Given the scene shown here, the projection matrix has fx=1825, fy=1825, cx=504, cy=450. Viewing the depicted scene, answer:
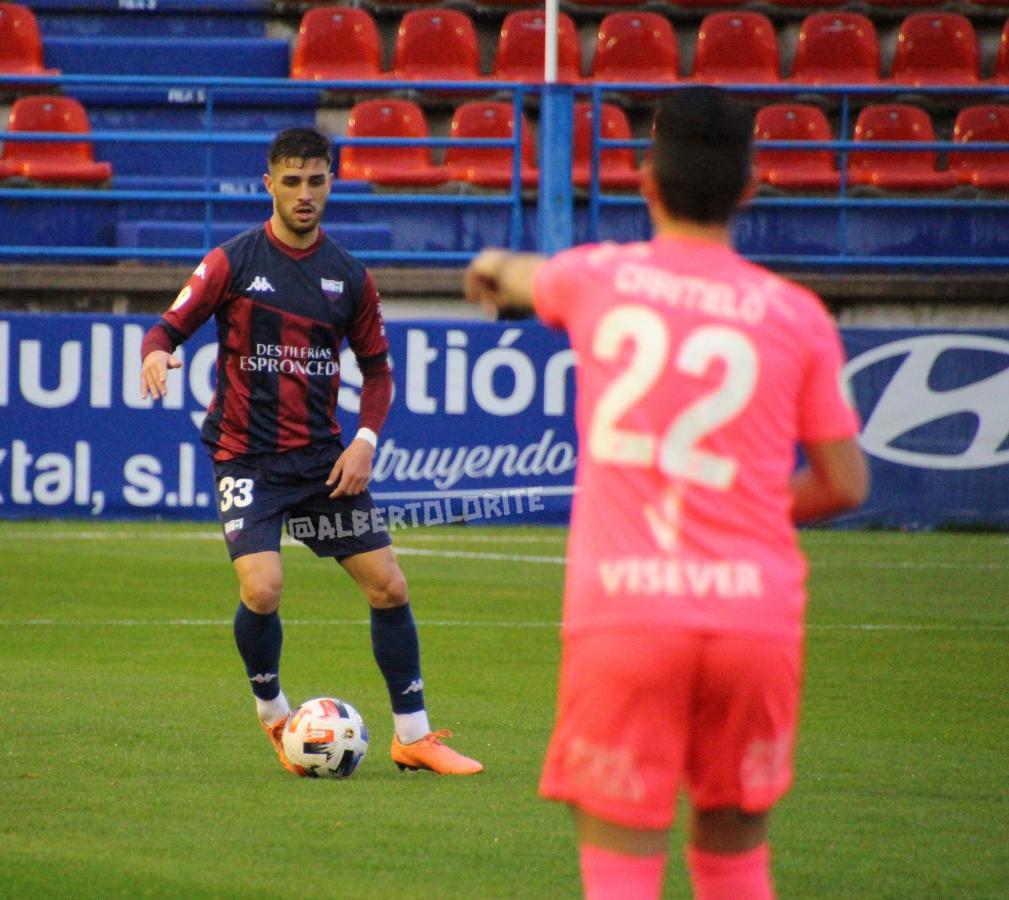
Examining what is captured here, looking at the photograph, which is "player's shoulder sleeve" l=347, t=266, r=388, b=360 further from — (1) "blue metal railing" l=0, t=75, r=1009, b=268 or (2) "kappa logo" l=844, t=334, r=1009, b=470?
(2) "kappa logo" l=844, t=334, r=1009, b=470

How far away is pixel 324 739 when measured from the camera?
577 cm

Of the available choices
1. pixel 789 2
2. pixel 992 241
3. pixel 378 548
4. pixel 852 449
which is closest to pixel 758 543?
pixel 852 449

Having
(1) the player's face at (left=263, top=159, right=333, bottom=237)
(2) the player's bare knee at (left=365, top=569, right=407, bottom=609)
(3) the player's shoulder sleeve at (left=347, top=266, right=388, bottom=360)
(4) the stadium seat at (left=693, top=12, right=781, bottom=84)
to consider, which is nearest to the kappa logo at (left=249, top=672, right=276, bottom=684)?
(2) the player's bare knee at (left=365, top=569, right=407, bottom=609)

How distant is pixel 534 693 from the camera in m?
7.43

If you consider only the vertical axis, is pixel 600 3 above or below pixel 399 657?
above

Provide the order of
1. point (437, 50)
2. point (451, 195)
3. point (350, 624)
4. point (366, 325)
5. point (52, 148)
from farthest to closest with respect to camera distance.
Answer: point (437, 50) < point (52, 148) < point (451, 195) < point (350, 624) < point (366, 325)

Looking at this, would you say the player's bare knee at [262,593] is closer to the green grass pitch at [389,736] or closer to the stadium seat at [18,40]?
the green grass pitch at [389,736]

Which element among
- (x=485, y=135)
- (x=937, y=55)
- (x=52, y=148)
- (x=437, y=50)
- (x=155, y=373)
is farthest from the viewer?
(x=937, y=55)

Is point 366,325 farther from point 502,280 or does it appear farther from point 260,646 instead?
point 502,280

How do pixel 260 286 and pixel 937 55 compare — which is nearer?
pixel 260 286

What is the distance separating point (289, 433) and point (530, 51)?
445 inches

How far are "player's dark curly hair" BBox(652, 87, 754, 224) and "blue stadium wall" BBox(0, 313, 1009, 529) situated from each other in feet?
32.3

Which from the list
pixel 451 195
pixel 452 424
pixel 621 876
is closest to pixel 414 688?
pixel 621 876

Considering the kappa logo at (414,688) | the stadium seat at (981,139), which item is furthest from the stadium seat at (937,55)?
the kappa logo at (414,688)
